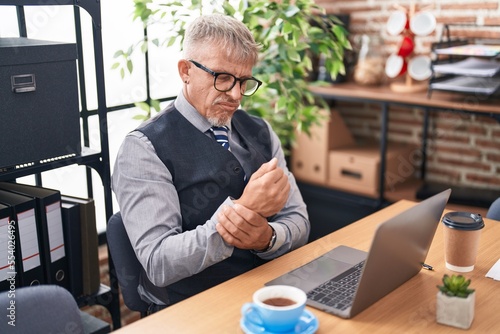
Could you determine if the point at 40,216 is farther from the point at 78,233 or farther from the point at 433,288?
the point at 433,288

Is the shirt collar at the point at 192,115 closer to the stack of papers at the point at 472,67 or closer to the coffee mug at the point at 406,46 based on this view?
the stack of papers at the point at 472,67

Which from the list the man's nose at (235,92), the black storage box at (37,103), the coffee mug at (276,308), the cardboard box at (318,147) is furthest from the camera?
the cardboard box at (318,147)

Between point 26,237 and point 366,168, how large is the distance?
210 cm

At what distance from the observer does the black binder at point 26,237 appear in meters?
1.77

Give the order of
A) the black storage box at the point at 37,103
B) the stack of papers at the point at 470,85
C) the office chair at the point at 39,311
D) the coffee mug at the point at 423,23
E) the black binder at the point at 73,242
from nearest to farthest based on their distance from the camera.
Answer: the office chair at the point at 39,311 → the black storage box at the point at 37,103 → the black binder at the point at 73,242 → the stack of papers at the point at 470,85 → the coffee mug at the point at 423,23

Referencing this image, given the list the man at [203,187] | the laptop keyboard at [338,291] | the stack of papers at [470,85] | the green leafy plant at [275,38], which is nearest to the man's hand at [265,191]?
the man at [203,187]

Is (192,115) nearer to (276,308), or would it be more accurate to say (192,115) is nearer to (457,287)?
(276,308)

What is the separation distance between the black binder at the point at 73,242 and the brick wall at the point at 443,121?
2046 mm

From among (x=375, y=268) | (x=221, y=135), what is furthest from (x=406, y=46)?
(x=375, y=268)

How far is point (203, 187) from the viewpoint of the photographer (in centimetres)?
180

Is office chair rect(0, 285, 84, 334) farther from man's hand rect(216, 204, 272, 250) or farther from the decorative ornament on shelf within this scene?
the decorative ornament on shelf

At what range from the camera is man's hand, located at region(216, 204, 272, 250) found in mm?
1577

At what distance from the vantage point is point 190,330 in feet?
4.18

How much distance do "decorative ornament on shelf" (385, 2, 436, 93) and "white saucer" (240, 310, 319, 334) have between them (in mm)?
2308
